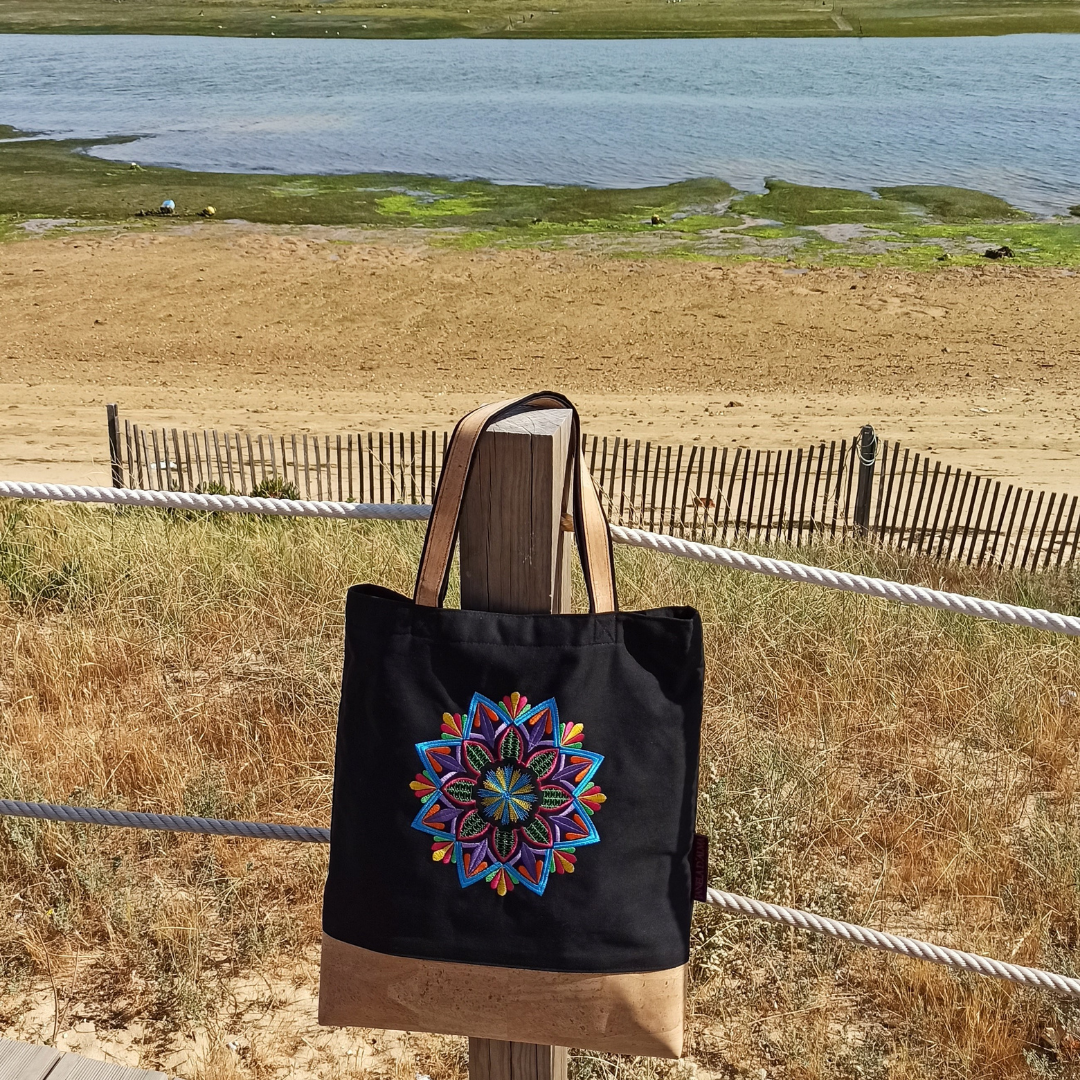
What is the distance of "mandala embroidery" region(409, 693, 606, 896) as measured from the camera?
1.59 metres

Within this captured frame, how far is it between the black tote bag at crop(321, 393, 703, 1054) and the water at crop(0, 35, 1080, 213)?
27940mm

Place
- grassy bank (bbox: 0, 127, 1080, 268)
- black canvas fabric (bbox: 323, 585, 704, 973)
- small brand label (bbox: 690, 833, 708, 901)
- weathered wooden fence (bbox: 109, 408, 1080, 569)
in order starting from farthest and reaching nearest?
grassy bank (bbox: 0, 127, 1080, 268)
weathered wooden fence (bbox: 109, 408, 1080, 569)
small brand label (bbox: 690, 833, 708, 901)
black canvas fabric (bbox: 323, 585, 704, 973)

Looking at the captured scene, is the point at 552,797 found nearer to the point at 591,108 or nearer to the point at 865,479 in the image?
the point at 865,479

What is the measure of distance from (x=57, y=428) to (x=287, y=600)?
9879 millimetres

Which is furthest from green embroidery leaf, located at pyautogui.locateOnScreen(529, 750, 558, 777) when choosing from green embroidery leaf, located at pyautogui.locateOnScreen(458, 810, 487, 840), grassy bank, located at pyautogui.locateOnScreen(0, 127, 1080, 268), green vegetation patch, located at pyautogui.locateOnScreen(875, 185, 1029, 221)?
green vegetation patch, located at pyautogui.locateOnScreen(875, 185, 1029, 221)

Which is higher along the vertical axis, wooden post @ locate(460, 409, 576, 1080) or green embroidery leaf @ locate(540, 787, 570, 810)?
wooden post @ locate(460, 409, 576, 1080)

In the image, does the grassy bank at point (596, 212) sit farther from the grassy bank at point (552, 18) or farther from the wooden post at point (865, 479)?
the grassy bank at point (552, 18)

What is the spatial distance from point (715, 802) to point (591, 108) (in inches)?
1567

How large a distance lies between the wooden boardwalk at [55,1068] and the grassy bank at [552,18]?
211 feet

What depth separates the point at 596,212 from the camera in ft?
84.0

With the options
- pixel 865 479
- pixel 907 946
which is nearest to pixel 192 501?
pixel 907 946

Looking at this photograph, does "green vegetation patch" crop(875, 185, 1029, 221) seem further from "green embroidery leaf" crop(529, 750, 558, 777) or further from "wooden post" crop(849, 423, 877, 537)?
"green embroidery leaf" crop(529, 750, 558, 777)

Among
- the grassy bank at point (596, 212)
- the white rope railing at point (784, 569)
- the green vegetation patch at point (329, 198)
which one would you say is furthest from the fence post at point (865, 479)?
the green vegetation patch at point (329, 198)

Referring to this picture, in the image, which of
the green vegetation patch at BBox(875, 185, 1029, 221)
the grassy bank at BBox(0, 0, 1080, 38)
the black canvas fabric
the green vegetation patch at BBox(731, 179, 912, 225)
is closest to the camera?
the black canvas fabric
